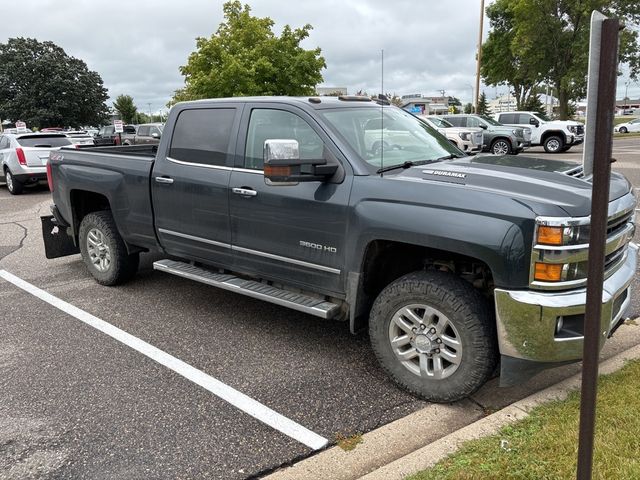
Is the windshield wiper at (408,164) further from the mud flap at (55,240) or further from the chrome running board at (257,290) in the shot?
the mud flap at (55,240)

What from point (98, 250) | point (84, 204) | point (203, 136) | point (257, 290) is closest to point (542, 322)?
point (257, 290)

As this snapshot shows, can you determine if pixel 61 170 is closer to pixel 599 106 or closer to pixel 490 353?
pixel 490 353

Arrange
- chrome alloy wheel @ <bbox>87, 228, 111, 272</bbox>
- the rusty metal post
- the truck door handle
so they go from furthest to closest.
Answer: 1. chrome alloy wheel @ <bbox>87, 228, 111, 272</bbox>
2. the truck door handle
3. the rusty metal post

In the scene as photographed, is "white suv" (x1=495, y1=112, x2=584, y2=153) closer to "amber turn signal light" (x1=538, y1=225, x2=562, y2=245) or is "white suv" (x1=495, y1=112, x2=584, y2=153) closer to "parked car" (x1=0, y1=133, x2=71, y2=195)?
"parked car" (x1=0, y1=133, x2=71, y2=195)

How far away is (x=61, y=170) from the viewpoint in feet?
19.6

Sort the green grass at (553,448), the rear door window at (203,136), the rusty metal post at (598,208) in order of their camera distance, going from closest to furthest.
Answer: the rusty metal post at (598,208)
the green grass at (553,448)
the rear door window at (203,136)

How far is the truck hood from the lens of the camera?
117 inches

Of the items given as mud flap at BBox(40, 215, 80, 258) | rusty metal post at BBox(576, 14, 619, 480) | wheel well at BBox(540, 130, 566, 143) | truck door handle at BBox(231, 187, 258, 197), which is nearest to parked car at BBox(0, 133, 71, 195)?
mud flap at BBox(40, 215, 80, 258)

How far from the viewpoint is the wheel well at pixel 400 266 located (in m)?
3.42

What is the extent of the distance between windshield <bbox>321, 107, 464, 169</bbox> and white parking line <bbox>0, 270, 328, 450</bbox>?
1.76m

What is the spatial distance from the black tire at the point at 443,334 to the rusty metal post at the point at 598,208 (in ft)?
4.02

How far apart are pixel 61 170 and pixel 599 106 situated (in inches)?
222

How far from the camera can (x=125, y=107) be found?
93.6 m

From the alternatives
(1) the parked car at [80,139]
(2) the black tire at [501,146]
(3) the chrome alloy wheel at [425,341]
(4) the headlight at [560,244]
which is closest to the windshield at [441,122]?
(2) the black tire at [501,146]
